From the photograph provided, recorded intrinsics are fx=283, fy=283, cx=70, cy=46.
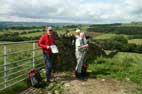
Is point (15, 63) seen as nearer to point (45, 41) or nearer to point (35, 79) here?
point (45, 41)

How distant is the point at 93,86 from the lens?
365 inches

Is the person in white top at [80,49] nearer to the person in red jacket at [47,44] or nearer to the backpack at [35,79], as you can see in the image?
the person in red jacket at [47,44]

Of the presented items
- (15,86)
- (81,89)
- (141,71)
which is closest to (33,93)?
(15,86)

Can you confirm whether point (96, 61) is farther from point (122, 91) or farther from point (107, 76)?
point (122, 91)

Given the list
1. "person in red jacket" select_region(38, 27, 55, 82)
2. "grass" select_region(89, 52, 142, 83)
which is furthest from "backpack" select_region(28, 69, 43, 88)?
"grass" select_region(89, 52, 142, 83)

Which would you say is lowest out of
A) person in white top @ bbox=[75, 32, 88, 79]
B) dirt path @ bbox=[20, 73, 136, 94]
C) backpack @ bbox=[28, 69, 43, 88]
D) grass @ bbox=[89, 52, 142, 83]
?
dirt path @ bbox=[20, 73, 136, 94]

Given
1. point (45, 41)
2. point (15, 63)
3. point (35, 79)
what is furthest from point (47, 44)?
point (15, 63)

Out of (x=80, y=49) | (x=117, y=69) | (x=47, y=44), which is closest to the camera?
(x=47, y=44)

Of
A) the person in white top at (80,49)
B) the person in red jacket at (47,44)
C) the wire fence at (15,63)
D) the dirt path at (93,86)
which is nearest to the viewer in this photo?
the wire fence at (15,63)

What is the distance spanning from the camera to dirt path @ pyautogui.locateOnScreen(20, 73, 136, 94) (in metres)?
8.64

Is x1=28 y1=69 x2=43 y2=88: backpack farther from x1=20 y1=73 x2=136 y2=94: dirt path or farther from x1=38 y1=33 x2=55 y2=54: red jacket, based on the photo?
A: x1=38 y1=33 x2=55 y2=54: red jacket

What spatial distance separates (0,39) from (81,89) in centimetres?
3373

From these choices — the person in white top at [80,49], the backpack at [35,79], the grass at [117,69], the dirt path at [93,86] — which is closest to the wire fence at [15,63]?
the backpack at [35,79]

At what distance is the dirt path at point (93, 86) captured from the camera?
8.64 metres
